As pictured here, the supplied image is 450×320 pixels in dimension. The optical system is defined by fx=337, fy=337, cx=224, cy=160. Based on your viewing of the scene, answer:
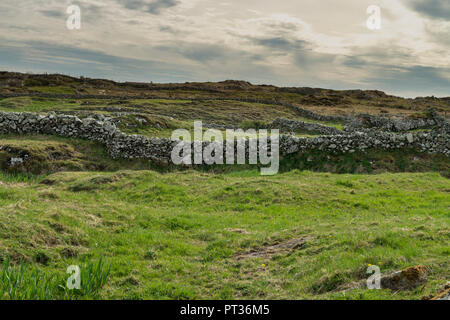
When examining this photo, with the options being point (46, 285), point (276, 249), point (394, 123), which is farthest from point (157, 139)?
point (394, 123)

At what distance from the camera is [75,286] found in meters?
6.31

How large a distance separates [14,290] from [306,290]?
17.2ft

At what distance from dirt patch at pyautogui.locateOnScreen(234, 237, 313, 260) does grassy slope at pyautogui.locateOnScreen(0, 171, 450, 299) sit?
24 cm

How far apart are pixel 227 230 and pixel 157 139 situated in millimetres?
13474

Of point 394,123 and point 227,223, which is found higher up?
point 394,123

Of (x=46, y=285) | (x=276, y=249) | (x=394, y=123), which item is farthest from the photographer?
(x=394, y=123)

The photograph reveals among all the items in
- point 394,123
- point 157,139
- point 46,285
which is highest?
point 394,123

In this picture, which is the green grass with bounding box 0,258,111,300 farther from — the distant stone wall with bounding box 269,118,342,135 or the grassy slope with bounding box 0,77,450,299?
the distant stone wall with bounding box 269,118,342,135

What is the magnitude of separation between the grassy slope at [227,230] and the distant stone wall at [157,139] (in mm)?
4700

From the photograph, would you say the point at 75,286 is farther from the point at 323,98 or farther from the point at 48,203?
the point at 323,98

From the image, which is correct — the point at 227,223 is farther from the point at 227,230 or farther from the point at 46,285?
the point at 46,285

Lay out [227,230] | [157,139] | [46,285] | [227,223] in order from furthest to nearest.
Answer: [157,139] < [227,223] < [227,230] < [46,285]

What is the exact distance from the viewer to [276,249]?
9.51 m
